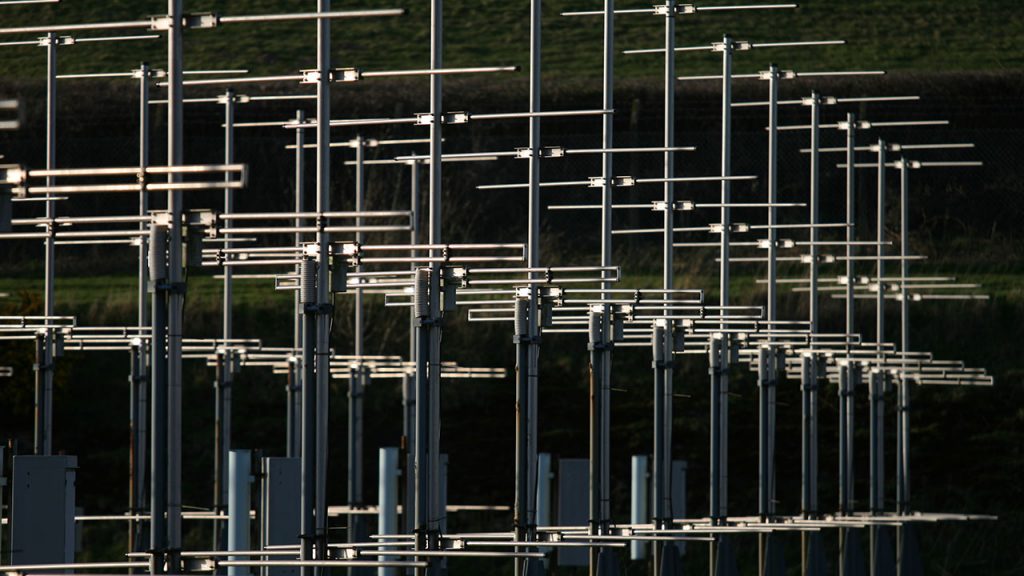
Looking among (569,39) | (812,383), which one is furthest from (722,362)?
(569,39)

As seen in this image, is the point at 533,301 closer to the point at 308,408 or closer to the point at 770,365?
the point at 308,408

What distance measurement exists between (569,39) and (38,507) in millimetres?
49698

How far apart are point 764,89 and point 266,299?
16.9 metres

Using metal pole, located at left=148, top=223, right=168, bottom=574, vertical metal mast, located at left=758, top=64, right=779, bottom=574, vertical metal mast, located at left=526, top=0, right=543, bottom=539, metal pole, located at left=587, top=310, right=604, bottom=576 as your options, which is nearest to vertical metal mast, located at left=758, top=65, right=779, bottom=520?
vertical metal mast, located at left=758, top=64, right=779, bottom=574

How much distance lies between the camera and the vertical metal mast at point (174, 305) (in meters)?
13.4

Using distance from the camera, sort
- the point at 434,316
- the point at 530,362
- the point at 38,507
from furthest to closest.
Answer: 1. the point at 530,362
2. the point at 434,316
3. the point at 38,507

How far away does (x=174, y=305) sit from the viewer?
1350 cm

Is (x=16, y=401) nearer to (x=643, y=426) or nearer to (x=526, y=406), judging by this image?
(x=643, y=426)

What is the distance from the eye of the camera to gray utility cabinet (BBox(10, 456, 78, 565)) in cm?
1519

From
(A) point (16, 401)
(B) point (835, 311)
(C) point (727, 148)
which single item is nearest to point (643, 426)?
(B) point (835, 311)

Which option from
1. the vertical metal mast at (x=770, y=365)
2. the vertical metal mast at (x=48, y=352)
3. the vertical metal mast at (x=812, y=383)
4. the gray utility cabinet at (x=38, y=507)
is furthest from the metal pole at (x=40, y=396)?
the vertical metal mast at (x=812, y=383)

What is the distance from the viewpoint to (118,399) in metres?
44.7

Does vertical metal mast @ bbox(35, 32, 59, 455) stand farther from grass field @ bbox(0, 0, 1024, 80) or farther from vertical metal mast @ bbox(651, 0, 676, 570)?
grass field @ bbox(0, 0, 1024, 80)

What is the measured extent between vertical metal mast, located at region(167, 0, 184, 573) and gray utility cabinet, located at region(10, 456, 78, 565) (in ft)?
6.18
